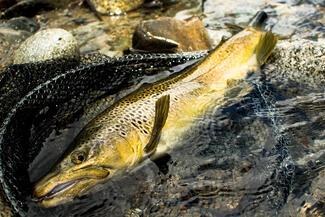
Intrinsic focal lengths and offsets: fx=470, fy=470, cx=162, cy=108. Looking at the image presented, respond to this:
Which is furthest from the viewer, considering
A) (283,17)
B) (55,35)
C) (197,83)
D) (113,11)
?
(113,11)

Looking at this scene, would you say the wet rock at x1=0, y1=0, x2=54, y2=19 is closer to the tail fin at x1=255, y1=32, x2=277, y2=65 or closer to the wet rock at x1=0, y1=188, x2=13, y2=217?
the tail fin at x1=255, y1=32, x2=277, y2=65

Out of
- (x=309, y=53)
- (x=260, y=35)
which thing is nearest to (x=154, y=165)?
(x=260, y=35)

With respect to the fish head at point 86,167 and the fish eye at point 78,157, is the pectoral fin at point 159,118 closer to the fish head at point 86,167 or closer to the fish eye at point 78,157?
the fish head at point 86,167

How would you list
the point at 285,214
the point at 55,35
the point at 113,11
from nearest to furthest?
the point at 285,214, the point at 55,35, the point at 113,11

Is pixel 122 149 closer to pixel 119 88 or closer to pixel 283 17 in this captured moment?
pixel 119 88

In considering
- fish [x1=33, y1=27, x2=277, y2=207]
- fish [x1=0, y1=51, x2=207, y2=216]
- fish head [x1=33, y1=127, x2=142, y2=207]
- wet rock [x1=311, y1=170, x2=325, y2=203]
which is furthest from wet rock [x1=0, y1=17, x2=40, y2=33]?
wet rock [x1=311, y1=170, x2=325, y2=203]

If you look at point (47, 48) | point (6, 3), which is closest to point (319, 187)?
point (47, 48)

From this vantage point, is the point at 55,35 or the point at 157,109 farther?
the point at 55,35

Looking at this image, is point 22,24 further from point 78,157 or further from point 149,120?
point 78,157
